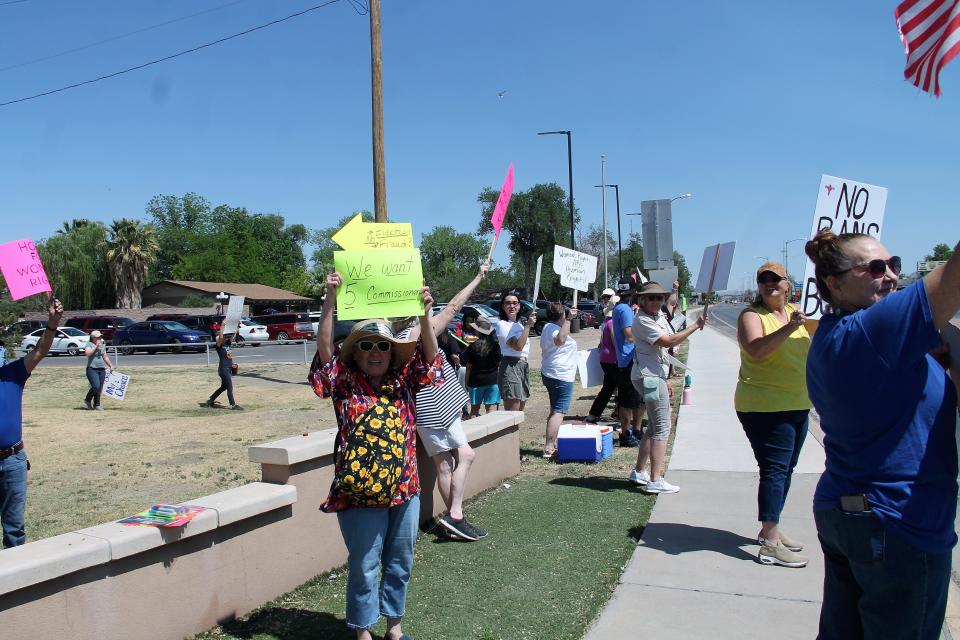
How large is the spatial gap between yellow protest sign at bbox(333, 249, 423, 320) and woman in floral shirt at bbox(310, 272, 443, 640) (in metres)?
0.06

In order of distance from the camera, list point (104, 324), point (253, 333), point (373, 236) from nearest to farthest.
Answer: point (373, 236)
point (253, 333)
point (104, 324)

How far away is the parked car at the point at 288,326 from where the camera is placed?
Result: 37875 millimetres

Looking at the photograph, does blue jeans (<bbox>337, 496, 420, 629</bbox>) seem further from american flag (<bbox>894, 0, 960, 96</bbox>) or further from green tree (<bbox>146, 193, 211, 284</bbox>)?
green tree (<bbox>146, 193, 211, 284</bbox>)

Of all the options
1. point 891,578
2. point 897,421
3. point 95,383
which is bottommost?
point 95,383

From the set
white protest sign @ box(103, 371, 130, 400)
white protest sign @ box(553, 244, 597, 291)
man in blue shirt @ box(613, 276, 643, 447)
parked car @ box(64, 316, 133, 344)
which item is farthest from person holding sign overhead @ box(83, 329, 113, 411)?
parked car @ box(64, 316, 133, 344)

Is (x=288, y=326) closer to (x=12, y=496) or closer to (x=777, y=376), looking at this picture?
(x=12, y=496)

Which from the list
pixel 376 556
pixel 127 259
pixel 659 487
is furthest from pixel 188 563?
pixel 127 259

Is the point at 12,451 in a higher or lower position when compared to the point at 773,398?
lower

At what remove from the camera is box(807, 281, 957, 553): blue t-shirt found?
2.13 meters

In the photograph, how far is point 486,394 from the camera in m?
8.70

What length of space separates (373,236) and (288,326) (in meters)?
35.9

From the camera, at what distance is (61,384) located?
1975 cm

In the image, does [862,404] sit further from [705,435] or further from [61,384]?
[61,384]

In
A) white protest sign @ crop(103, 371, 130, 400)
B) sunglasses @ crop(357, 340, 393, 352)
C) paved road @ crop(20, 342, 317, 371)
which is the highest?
sunglasses @ crop(357, 340, 393, 352)
